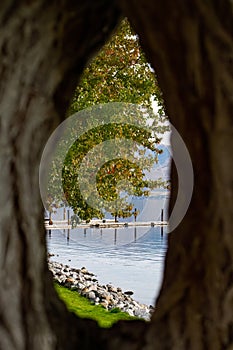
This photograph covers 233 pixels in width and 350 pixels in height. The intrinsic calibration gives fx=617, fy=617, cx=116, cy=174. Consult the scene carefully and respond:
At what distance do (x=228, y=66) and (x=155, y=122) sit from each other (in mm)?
7828

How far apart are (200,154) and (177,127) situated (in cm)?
11

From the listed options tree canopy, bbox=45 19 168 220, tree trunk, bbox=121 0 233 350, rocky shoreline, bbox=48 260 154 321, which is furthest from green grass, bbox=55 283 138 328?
tree trunk, bbox=121 0 233 350

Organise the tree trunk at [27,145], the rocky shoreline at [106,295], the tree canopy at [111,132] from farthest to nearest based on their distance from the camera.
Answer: the rocky shoreline at [106,295] < the tree canopy at [111,132] < the tree trunk at [27,145]

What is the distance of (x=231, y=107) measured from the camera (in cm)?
136

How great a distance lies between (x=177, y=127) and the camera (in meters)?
1.49

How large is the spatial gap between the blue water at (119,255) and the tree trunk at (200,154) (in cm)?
579

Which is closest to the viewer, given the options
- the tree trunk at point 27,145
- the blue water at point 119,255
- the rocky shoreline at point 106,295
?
the tree trunk at point 27,145

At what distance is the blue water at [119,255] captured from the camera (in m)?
10.7

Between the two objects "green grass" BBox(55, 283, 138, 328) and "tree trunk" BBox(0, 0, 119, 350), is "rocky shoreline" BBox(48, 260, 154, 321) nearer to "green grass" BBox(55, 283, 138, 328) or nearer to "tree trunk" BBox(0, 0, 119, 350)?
"green grass" BBox(55, 283, 138, 328)

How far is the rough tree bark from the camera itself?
131cm

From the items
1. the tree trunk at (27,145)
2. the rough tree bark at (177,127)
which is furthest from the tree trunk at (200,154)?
the tree trunk at (27,145)

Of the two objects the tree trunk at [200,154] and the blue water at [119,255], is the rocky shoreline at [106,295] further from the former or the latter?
the tree trunk at [200,154]

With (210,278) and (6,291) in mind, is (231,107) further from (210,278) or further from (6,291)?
(6,291)

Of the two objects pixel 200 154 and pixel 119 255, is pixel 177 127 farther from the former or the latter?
pixel 119 255
